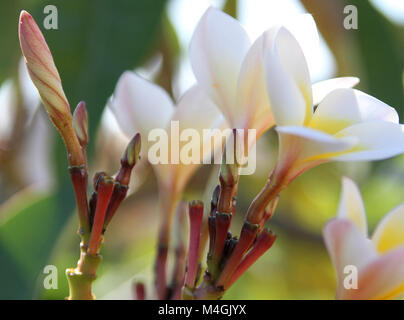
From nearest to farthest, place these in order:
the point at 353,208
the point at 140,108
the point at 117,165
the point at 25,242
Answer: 1. the point at 353,208
2. the point at 140,108
3. the point at 25,242
4. the point at 117,165

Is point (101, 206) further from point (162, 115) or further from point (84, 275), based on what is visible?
point (162, 115)

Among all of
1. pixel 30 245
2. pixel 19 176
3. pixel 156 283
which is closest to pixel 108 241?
pixel 19 176

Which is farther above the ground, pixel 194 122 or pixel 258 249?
pixel 194 122

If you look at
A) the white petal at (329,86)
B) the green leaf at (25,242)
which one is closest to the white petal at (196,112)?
the white petal at (329,86)

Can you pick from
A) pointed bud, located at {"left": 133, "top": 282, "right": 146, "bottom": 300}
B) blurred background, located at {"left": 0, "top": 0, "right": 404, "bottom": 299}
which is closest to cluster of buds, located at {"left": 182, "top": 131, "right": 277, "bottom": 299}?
pointed bud, located at {"left": 133, "top": 282, "right": 146, "bottom": 300}

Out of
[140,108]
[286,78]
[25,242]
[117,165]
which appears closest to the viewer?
[286,78]

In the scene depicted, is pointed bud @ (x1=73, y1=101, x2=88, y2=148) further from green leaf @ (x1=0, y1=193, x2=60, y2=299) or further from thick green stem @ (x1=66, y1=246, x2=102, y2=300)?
green leaf @ (x1=0, y1=193, x2=60, y2=299)

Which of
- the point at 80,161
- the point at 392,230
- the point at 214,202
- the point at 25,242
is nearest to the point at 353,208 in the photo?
the point at 392,230
